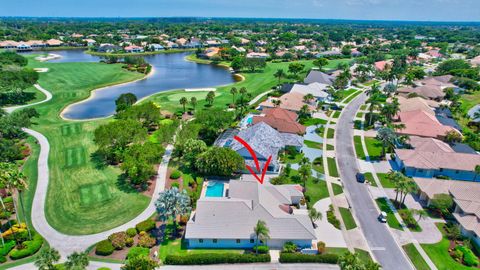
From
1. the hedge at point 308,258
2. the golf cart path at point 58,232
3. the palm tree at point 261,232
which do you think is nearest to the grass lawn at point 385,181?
the hedge at point 308,258

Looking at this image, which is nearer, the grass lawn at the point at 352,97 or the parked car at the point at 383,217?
the parked car at the point at 383,217

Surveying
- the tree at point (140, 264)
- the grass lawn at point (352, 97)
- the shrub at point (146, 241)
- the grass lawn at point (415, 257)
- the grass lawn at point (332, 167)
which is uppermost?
the grass lawn at point (352, 97)

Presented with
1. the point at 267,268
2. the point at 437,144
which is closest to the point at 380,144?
the point at 437,144

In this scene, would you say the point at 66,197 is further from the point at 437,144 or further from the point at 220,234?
the point at 437,144

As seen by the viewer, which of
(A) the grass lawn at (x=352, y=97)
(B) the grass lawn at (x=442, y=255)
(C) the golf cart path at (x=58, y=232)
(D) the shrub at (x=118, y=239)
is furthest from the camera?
(A) the grass lawn at (x=352, y=97)

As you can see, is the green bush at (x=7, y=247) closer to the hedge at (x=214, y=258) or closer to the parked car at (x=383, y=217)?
the hedge at (x=214, y=258)

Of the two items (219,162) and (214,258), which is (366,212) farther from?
(214,258)

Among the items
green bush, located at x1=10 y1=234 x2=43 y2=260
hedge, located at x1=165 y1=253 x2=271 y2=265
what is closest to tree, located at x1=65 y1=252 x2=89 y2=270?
hedge, located at x1=165 y1=253 x2=271 y2=265

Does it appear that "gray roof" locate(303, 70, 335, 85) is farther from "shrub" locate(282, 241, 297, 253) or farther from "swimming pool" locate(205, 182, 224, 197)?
"shrub" locate(282, 241, 297, 253)
